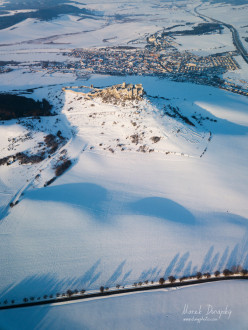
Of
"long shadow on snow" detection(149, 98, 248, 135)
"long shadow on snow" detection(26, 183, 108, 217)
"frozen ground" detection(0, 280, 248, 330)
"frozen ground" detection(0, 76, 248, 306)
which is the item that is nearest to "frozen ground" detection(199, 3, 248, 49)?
"long shadow on snow" detection(149, 98, 248, 135)

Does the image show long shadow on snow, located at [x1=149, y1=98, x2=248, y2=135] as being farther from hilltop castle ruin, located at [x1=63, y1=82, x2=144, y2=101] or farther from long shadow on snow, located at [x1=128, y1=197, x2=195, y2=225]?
long shadow on snow, located at [x1=128, y1=197, x2=195, y2=225]

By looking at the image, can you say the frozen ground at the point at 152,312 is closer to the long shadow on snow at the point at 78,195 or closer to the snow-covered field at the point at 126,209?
the snow-covered field at the point at 126,209

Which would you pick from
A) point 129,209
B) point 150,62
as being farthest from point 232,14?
point 129,209

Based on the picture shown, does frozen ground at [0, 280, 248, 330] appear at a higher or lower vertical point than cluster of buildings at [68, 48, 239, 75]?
lower

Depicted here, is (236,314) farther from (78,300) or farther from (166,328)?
(78,300)

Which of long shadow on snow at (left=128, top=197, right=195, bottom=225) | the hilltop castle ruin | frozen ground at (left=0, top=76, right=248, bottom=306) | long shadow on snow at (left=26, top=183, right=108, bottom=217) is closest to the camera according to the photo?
frozen ground at (left=0, top=76, right=248, bottom=306)

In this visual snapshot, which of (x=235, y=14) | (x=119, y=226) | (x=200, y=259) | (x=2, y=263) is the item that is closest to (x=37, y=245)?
(x=2, y=263)

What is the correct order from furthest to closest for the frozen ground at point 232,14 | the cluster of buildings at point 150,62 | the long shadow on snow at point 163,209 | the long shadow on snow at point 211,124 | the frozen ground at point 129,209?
1. the frozen ground at point 232,14
2. the cluster of buildings at point 150,62
3. the long shadow on snow at point 211,124
4. the long shadow on snow at point 163,209
5. the frozen ground at point 129,209

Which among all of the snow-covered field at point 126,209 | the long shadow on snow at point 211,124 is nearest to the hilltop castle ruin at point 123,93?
the snow-covered field at point 126,209
